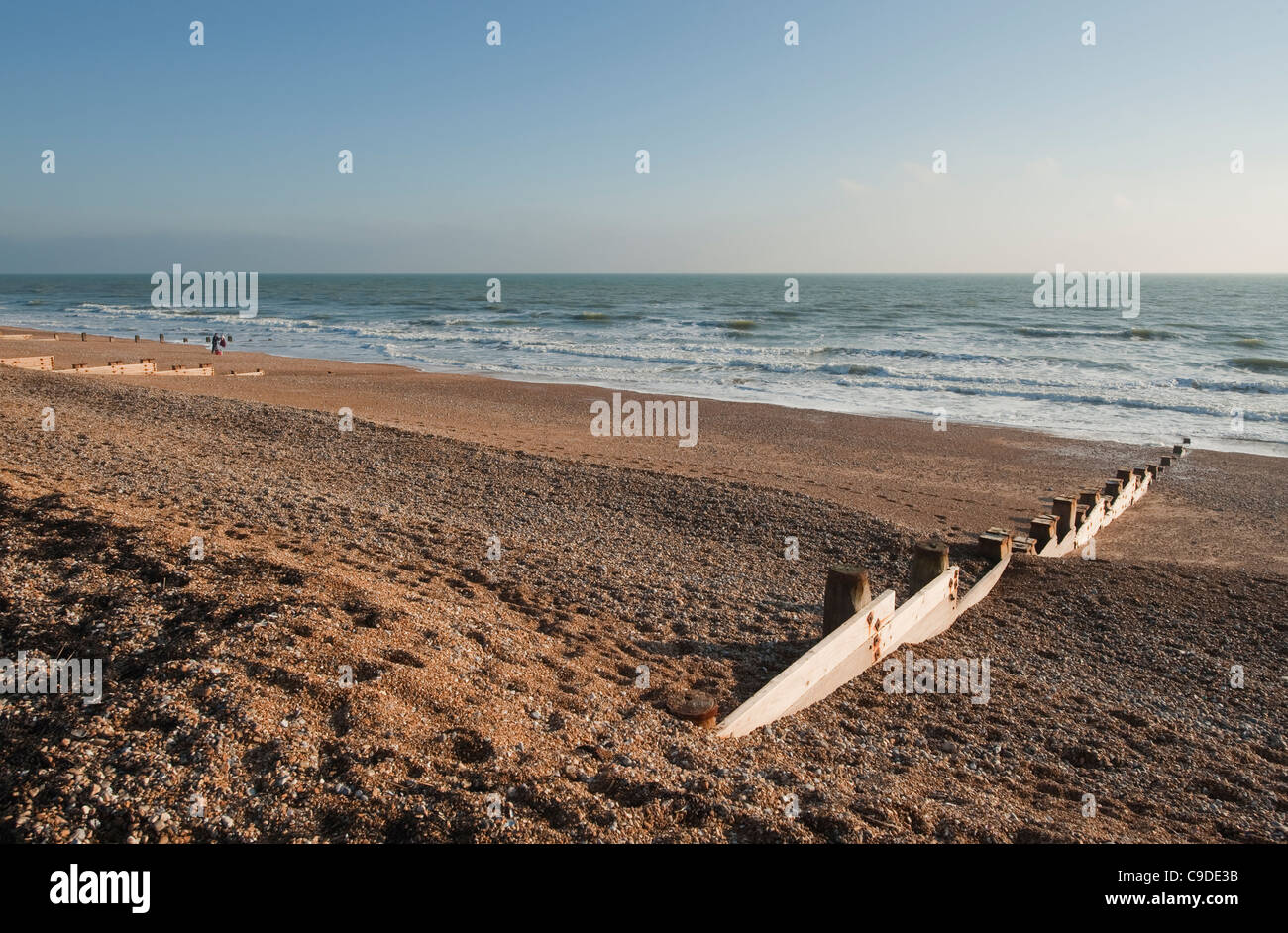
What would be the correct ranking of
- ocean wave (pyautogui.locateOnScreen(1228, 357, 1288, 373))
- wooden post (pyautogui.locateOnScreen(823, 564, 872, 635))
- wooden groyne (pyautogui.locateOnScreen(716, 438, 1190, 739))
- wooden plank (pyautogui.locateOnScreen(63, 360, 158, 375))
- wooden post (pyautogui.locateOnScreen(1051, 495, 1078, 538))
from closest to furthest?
wooden groyne (pyautogui.locateOnScreen(716, 438, 1190, 739)) < wooden post (pyautogui.locateOnScreen(823, 564, 872, 635)) < wooden post (pyautogui.locateOnScreen(1051, 495, 1078, 538)) < wooden plank (pyautogui.locateOnScreen(63, 360, 158, 375)) < ocean wave (pyautogui.locateOnScreen(1228, 357, 1288, 373))

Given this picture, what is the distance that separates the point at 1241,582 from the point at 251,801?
9101 mm

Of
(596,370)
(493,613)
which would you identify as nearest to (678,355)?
(596,370)

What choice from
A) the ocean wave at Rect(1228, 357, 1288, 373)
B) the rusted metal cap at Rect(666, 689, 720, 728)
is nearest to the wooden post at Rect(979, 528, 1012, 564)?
the rusted metal cap at Rect(666, 689, 720, 728)

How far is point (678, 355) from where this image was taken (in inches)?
1460

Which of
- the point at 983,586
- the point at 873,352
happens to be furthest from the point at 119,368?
the point at 873,352

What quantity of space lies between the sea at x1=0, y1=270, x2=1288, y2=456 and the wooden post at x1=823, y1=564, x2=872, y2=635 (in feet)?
53.9

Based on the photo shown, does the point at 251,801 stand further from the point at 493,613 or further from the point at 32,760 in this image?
the point at 493,613

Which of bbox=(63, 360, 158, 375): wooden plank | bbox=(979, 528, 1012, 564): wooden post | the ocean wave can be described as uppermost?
the ocean wave

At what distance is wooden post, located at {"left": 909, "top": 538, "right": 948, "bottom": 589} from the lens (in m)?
6.91

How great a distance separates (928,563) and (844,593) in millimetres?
1428

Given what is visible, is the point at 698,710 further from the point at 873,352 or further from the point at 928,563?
the point at 873,352

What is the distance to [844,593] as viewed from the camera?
5934 millimetres

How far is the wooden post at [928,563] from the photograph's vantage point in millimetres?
6914

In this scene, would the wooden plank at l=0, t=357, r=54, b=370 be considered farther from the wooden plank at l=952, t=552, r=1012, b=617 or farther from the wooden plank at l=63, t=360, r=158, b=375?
the wooden plank at l=952, t=552, r=1012, b=617
